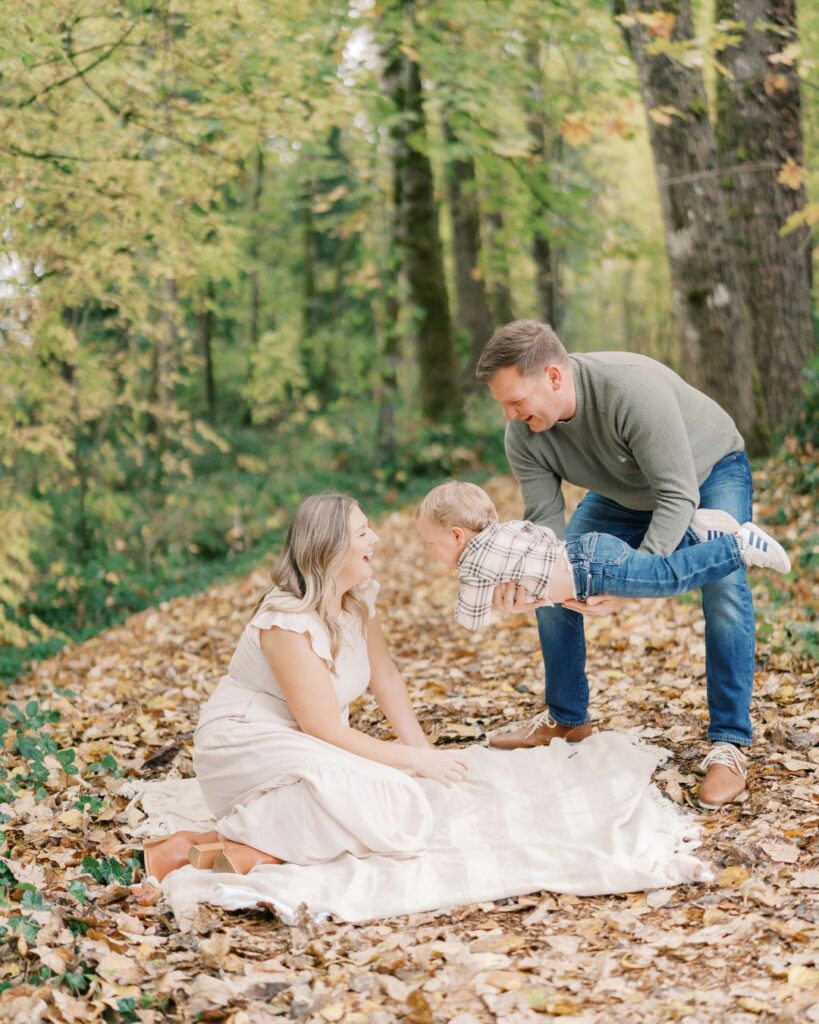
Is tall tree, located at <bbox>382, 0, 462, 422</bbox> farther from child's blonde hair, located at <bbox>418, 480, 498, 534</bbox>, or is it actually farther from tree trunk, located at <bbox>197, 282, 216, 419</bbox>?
child's blonde hair, located at <bbox>418, 480, 498, 534</bbox>

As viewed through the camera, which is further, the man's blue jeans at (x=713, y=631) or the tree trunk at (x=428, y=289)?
the tree trunk at (x=428, y=289)

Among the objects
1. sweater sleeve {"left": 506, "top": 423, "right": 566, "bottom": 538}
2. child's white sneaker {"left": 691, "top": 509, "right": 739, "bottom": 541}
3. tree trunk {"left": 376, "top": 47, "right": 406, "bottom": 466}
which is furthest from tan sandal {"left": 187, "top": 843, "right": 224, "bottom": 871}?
tree trunk {"left": 376, "top": 47, "right": 406, "bottom": 466}

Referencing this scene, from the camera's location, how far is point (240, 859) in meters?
3.87

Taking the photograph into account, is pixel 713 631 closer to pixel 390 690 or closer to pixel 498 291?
pixel 390 690

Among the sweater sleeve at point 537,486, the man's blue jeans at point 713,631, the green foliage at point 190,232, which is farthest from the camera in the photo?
the green foliage at point 190,232

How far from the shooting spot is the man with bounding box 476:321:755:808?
421 centimetres

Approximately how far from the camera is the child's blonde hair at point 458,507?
14.5 feet

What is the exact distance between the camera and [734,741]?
171 inches

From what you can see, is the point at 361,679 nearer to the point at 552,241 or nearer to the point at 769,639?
the point at 769,639

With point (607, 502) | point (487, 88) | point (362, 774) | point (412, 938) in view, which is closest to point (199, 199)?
point (487, 88)

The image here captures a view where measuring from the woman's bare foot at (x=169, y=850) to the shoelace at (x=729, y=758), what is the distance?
6.62 ft

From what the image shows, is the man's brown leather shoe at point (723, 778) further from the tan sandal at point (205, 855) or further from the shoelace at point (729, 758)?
the tan sandal at point (205, 855)

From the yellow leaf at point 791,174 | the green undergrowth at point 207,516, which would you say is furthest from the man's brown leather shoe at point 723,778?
the green undergrowth at point 207,516

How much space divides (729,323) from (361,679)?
5.44 metres
